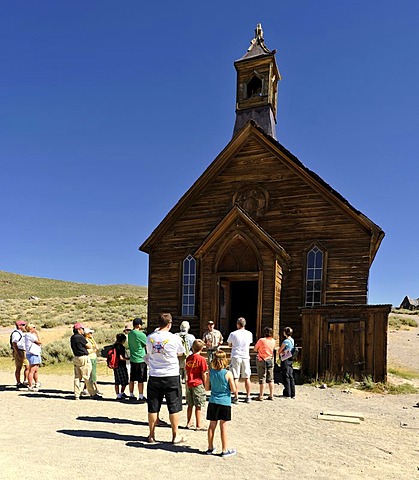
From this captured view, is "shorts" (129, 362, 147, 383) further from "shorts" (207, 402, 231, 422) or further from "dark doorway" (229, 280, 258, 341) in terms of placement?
"dark doorway" (229, 280, 258, 341)

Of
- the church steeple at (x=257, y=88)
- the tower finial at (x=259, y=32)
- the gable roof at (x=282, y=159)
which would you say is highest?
the tower finial at (x=259, y=32)

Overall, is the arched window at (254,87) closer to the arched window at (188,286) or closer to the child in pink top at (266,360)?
the arched window at (188,286)

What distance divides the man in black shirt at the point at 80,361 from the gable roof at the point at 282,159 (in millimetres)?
8421

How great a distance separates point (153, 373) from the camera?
6121 millimetres

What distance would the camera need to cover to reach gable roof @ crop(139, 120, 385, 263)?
14.5m

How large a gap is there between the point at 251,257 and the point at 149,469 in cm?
1017

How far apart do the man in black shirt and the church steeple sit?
12.4 metres

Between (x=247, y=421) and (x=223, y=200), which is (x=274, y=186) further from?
(x=247, y=421)

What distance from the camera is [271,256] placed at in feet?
46.6

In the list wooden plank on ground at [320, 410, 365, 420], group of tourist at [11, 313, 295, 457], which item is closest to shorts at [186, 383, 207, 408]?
group of tourist at [11, 313, 295, 457]

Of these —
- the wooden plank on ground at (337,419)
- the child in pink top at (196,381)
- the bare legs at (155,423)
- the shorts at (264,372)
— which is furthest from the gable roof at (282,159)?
the bare legs at (155,423)

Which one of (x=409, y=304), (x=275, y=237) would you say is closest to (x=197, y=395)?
(x=275, y=237)

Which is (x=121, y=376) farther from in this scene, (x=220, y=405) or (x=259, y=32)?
(x=259, y=32)

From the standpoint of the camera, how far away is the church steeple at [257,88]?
733 inches
